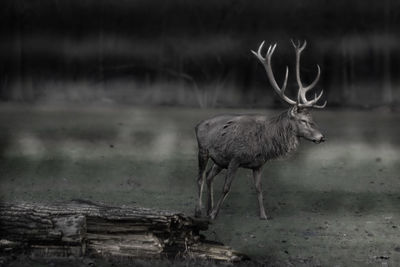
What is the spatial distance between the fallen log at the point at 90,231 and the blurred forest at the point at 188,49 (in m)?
5.77

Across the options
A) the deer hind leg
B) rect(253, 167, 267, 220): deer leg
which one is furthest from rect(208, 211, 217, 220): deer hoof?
rect(253, 167, 267, 220): deer leg

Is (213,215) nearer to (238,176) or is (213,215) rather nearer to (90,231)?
(238,176)

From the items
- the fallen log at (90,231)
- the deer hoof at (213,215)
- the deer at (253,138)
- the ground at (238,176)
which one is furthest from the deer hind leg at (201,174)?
the fallen log at (90,231)

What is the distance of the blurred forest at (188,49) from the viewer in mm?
14469

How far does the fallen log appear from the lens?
8594 mm

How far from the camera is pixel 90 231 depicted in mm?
8711

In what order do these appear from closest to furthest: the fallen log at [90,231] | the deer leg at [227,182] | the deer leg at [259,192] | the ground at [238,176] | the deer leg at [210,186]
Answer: the fallen log at [90,231] → the ground at [238,176] → the deer leg at [227,182] → the deer leg at [259,192] → the deer leg at [210,186]

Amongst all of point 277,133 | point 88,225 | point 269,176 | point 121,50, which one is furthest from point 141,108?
point 88,225

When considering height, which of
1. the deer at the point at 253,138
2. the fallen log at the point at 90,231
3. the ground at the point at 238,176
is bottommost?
the ground at the point at 238,176

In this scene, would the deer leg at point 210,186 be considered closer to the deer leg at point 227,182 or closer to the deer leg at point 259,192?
the deer leg at point 227,182

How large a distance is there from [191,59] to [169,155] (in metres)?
2.13

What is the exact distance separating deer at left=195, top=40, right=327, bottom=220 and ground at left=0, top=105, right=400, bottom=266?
17.0 inches

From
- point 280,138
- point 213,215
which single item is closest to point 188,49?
point 280,138

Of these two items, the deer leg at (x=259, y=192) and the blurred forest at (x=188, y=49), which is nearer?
the deer leg at (x=259, y=192)
